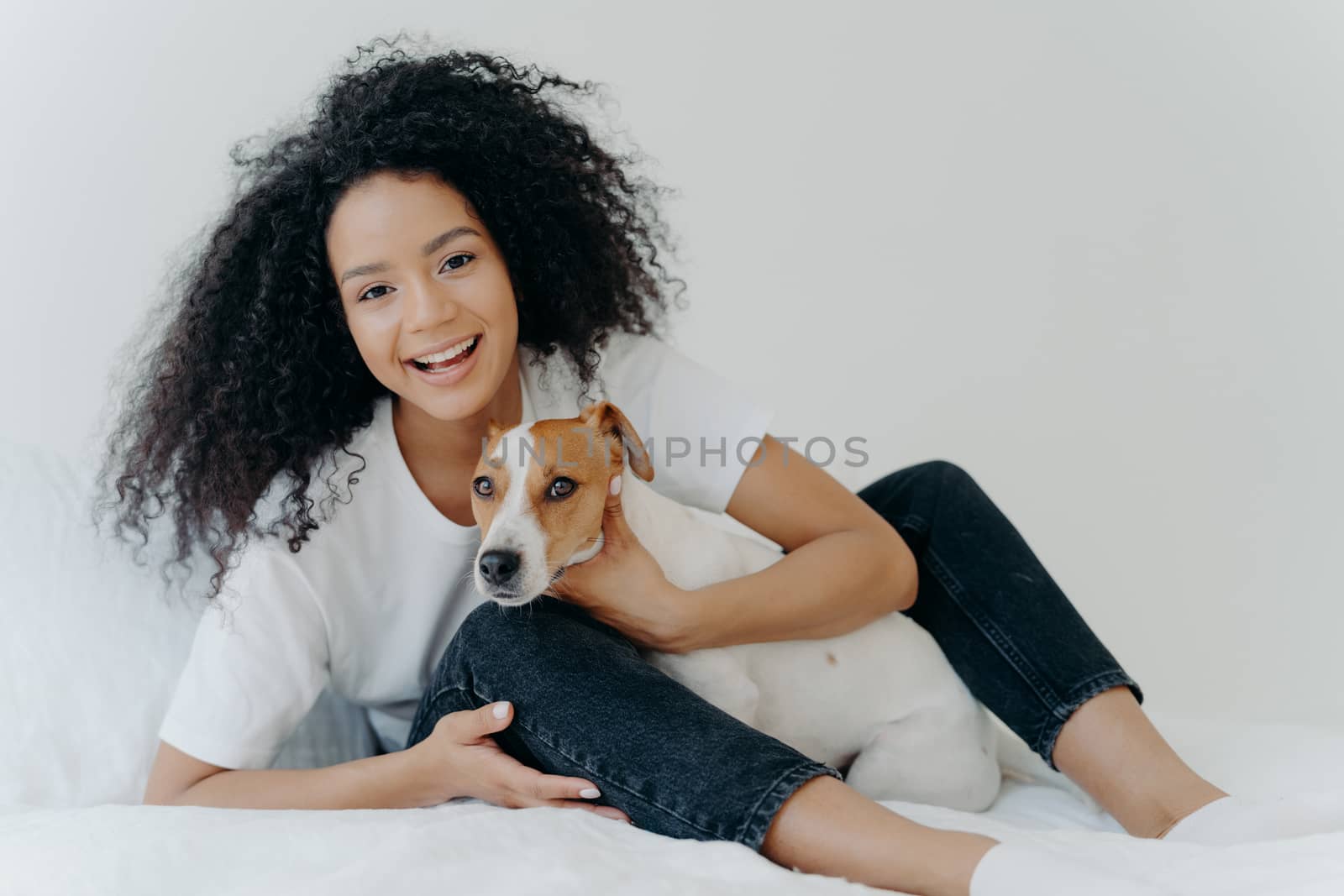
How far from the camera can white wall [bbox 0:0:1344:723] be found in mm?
3400

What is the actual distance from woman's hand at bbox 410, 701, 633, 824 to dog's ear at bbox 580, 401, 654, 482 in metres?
0.48

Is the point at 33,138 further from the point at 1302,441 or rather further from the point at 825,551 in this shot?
the point at 1302,441

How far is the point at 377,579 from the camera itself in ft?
7.06

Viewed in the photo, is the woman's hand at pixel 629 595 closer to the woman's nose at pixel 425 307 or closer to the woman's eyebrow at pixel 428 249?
the woman's nose at pixel 425 307

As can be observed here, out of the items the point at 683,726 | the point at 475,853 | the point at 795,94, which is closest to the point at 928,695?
the point at 683,726

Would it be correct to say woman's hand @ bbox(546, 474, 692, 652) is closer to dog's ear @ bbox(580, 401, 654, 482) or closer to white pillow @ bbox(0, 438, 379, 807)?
dog's ear @ bbox(580, 401, 654, 482)

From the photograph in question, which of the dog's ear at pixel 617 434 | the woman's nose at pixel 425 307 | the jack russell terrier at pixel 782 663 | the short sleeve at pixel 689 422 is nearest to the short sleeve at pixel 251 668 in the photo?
the jack russell terrier at pixel 782 663

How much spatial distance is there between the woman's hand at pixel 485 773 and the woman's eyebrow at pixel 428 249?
0.72 meters

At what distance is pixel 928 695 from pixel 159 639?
4.57ft

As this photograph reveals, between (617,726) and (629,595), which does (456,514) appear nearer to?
(629,595)

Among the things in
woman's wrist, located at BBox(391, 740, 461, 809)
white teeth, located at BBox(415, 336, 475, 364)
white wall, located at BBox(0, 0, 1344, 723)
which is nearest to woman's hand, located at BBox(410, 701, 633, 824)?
woman's wrist, located at BBox(391, 740, 461, 809)

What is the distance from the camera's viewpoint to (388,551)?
7.09 ft

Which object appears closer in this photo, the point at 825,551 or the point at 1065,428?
the point at 825,551

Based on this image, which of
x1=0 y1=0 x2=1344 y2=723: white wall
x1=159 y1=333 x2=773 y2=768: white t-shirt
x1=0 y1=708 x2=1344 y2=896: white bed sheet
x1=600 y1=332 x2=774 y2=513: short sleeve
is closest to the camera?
x1=0 y1=708 x2=1344 y2=896: white bed sheet
